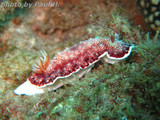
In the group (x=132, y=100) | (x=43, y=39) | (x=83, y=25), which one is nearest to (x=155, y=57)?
(x=132, y=100)

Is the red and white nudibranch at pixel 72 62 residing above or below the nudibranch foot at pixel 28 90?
above

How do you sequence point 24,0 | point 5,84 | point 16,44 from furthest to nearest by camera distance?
point 16,44
point 24,0
point 5,84

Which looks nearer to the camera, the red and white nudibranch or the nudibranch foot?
the red and white nudibranch

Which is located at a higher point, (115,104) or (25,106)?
(115,104)

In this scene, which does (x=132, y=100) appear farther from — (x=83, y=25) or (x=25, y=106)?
(x=83, y=25)

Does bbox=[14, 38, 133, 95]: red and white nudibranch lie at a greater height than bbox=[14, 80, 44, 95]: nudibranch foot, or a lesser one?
greater

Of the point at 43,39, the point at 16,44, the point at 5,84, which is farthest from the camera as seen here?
the point at 43,39

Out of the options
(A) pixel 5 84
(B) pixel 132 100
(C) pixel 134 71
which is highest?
(C) pixel 134 71

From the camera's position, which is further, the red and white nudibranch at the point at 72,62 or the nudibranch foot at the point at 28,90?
the nudibranch foot at the point at 28,90
